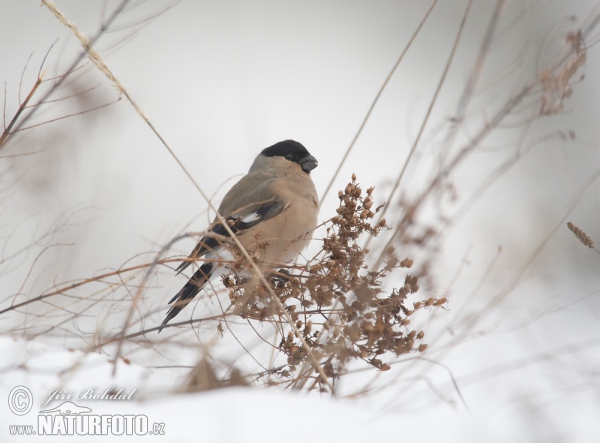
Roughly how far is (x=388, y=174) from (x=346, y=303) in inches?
59.3

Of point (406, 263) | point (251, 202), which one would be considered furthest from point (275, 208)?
point (406, 263)

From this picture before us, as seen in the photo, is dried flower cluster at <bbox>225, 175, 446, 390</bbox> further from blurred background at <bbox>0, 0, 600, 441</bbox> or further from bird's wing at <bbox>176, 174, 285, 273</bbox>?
bird's wing at <bbox>176, 174, 285, 273</bbox>

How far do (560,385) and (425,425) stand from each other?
0.64 meters

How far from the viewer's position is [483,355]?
2.68 meters

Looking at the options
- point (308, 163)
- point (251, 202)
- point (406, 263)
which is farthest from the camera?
point (308, 163)

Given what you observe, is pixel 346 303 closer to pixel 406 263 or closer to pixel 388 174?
pixel 406 263

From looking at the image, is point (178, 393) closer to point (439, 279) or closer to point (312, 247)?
point (439, 279)

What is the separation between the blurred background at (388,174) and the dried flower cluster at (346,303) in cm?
11

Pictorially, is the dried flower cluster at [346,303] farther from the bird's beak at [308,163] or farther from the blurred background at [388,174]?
the bird's beak at [308,163]

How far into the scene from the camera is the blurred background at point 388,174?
7.07 ft

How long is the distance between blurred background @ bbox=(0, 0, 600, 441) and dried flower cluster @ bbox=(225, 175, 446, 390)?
111 mm

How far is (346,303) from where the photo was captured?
2166 millimetres

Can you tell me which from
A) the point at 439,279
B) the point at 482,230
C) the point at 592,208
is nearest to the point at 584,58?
the point at 439,279

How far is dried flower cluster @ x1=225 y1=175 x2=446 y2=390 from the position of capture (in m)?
2.04
